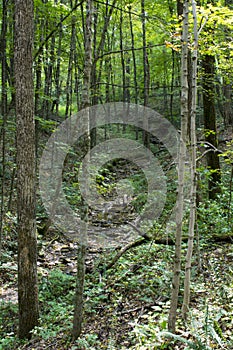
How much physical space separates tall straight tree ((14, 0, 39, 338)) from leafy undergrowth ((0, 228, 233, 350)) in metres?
0.36

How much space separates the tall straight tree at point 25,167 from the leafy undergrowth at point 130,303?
36cm

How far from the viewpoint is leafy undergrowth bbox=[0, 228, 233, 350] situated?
11.3 feet

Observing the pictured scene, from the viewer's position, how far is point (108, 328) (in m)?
4.25

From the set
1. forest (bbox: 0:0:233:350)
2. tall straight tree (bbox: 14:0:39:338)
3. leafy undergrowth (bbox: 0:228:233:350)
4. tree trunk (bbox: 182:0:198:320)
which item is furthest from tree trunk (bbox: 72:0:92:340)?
tree trunk (bbox: 182:0:198:320)

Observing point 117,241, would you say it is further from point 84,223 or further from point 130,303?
point 84,223

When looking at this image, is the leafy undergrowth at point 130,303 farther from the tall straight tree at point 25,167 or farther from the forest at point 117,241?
the tall straight tree at point 25,167

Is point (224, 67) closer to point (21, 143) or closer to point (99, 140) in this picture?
point (21, 143)

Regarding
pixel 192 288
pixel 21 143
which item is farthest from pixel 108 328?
pixel 21 143

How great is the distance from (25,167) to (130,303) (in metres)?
2.40

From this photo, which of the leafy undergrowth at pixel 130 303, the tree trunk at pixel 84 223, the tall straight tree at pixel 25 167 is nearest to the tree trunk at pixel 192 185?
the leafy undergrowth at pixel 130 303

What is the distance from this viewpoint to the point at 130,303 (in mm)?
4770

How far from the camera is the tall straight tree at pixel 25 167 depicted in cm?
454

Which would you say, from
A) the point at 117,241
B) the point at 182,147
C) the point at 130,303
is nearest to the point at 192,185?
the point at 182,147

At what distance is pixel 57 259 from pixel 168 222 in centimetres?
252
